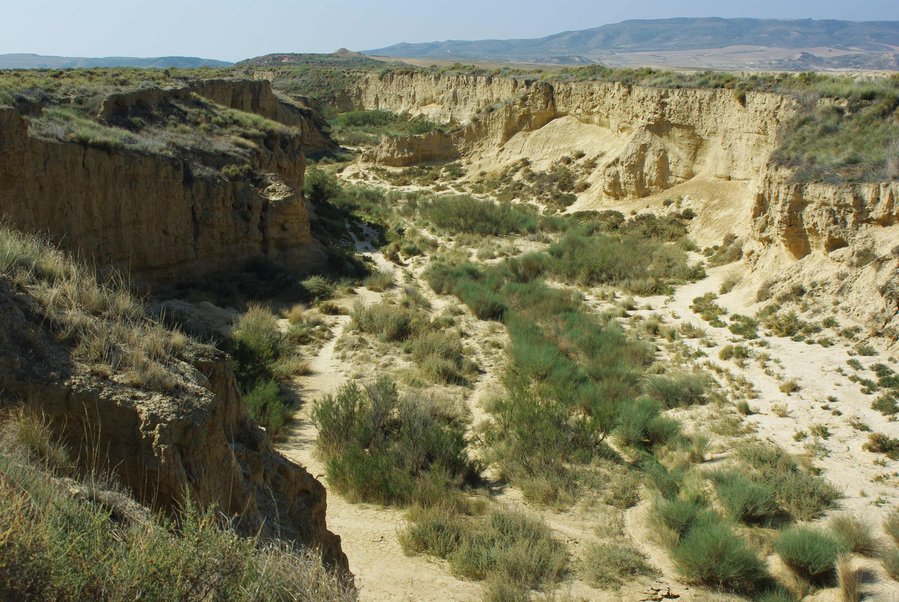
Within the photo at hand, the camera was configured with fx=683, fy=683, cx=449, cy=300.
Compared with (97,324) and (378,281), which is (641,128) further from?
(97,324)

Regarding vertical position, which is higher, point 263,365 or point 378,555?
point 263,365

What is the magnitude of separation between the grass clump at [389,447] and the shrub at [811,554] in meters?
3.60

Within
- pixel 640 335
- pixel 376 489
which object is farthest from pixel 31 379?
pixel 640 335

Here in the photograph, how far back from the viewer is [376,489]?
800 cm

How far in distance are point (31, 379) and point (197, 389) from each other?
0.93 m

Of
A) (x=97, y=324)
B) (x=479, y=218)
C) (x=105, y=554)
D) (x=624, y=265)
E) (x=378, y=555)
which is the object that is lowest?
(x=378, y=555)

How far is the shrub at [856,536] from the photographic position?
279 inches

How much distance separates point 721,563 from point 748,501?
59.3 inches

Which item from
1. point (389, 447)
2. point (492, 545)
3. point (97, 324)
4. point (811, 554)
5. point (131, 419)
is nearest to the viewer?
point (131, 419)

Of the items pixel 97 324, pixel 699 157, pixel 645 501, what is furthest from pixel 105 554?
pixel 699 157

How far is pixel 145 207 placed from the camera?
47.8ft

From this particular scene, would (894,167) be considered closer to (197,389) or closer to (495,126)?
(197,389)

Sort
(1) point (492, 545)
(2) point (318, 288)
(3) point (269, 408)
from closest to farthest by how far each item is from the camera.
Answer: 1. (1) point (492, 545)
2. (3) point (269, 408)
3. (2) point (318, 288)

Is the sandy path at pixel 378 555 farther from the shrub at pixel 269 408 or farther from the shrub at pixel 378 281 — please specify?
the shrub at pixel 378 281
